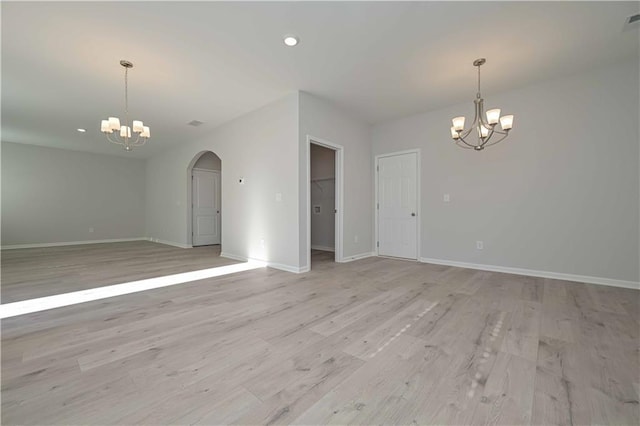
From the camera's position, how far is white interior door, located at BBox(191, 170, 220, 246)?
23.5ft

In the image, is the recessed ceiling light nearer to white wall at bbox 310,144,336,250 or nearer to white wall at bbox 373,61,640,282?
white wall at bbox 373,61,640,282

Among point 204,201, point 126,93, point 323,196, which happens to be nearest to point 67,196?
point 204,201

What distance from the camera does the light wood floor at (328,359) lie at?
1235 mm

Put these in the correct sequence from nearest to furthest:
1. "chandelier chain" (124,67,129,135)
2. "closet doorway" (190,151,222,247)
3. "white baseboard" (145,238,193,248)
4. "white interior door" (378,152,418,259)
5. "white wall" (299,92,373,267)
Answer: "chandelier chain" (124,67,129,135), "white wall" (299,92,373,267), "white interior door" (378,152,418,259), "white baseboard" (145,238,193,248), "closet doorway" (190,151,222,247)

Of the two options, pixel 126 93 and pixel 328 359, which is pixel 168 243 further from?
pixel 328 359

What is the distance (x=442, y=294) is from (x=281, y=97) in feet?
12.2

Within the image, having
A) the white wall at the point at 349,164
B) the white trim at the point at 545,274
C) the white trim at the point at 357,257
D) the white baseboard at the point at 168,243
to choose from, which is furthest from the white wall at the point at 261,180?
the white trim at the point at 545,274

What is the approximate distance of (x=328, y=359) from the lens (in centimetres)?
166

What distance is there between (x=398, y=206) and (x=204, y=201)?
5358 millimetres

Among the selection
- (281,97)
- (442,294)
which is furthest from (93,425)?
(281,97)

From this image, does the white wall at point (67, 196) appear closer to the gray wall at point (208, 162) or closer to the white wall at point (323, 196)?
the gray wall at point (208, 162)

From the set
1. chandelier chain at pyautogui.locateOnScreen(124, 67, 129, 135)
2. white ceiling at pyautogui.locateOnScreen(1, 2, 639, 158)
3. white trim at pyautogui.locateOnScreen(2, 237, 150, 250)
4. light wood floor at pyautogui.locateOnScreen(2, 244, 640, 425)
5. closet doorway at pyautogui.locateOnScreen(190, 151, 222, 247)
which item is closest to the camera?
light wood floor at pyautogui.locateOnScreen(2, 244, 640, 425)

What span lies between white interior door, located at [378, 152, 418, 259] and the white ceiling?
1090 mm

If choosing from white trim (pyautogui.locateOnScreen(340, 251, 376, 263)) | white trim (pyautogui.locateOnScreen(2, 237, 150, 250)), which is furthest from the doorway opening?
white trim (pyautogui.locateOnScreen(340, 251, 376, 263))
